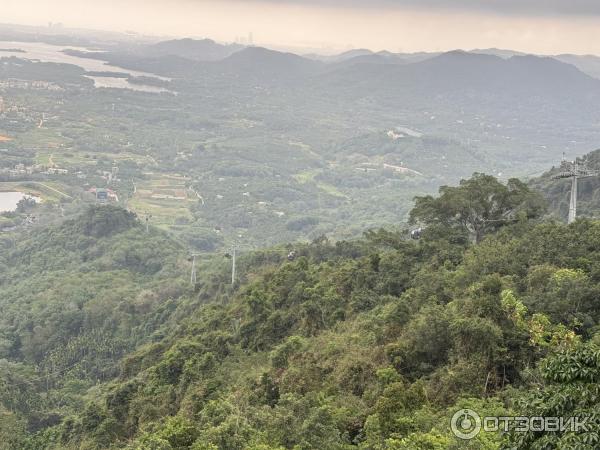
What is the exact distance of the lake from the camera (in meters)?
81.9

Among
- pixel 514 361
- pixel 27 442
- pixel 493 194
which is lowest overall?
pixel 27 442

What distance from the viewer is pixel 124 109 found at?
178750 mm

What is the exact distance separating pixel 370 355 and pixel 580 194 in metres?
30.7

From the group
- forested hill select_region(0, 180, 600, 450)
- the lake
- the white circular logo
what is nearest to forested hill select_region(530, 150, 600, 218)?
forested hill select_region(0, 180, 600, 450)

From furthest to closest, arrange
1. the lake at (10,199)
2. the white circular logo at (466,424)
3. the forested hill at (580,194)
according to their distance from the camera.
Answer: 1. the lake at (10,199)
2. the forested hill at (580,194)
3. the white circular logo at (466,424)

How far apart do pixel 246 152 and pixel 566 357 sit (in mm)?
140199

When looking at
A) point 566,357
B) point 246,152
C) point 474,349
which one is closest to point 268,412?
point 474,349

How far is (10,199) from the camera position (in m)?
86.6

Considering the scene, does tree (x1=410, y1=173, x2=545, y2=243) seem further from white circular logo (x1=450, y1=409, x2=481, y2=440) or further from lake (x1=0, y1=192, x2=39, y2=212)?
lake (x1=0, y1=192, x2=39, y2=212)

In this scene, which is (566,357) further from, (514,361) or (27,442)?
(27,442)

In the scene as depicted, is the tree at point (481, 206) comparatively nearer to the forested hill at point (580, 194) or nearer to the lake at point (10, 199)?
the forested hill at point (580, 194)

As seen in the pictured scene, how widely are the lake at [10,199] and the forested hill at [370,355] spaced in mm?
46050

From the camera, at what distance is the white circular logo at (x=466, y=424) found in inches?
388

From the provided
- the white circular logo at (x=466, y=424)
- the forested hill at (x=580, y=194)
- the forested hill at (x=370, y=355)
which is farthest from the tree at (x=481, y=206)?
the white circular logo at (x=466, y=424)
